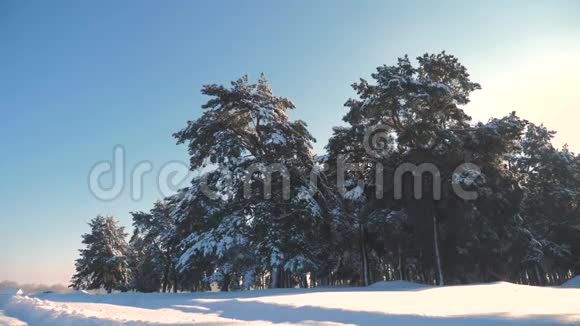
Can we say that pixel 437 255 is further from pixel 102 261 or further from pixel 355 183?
pixel 102 261

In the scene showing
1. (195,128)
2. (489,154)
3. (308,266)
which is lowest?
(308,266)

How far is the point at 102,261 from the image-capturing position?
46.5 meters

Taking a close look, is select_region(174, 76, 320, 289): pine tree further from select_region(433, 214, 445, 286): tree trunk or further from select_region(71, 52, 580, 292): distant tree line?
select_region(433, 214, 445, 286): tree trunk

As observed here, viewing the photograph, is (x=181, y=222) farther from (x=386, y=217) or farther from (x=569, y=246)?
(x=569, y=246)

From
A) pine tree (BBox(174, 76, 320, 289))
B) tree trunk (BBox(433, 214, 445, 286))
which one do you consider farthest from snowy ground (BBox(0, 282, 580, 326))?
tree trunk (BBox(433, 214, 445, 286))

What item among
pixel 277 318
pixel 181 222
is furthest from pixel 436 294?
pixel 181 222

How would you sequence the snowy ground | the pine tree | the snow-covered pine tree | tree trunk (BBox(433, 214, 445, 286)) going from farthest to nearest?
the snow-covered pine tree < tree trunk (BBox(433, 214, 445, 286)) < the pine tree < the snowy ground

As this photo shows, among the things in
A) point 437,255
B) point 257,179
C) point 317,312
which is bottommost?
point 317,312

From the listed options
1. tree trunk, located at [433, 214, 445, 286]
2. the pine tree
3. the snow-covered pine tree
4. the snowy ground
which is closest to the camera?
the snowy ground

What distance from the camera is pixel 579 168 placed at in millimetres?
36875

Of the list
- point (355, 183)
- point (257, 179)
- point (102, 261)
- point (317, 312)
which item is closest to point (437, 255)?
point (355, 183)

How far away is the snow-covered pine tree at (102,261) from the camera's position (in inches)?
1847

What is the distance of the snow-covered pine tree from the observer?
154ft

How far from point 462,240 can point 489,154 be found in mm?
6248
